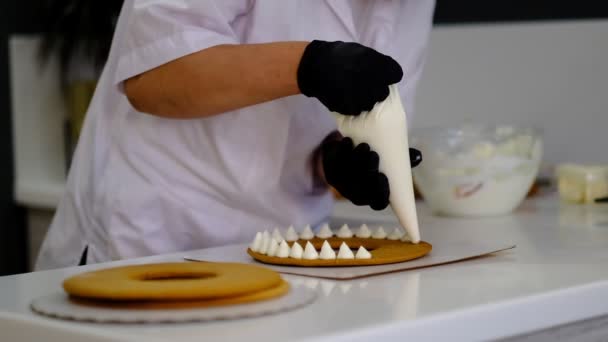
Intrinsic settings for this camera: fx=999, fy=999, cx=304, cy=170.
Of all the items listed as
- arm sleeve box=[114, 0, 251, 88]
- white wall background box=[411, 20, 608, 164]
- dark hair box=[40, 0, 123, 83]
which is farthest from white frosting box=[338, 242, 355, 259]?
dark hair box=[40, 0, 123, 83]

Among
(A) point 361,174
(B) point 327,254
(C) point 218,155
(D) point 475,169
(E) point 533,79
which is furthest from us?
(E) point 533,79

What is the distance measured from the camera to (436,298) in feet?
3.10

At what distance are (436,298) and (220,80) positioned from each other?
0.45m

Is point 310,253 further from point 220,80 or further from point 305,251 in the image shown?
point 220,80

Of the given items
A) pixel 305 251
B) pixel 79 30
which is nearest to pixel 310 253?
pixel 305 251

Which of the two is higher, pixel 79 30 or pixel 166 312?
pixel 79 30

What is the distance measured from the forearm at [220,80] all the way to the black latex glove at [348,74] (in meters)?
0.03

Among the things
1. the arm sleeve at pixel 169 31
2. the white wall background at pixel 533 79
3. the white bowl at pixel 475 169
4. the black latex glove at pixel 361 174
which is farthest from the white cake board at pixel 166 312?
the white wall background at pixel 533 79

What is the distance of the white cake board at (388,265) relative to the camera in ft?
3.48

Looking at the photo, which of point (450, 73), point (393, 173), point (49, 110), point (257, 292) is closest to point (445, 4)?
point (450, 73)

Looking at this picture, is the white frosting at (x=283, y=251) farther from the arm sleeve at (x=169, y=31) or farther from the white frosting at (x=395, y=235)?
the arm sleeve at (x=169, y=31)

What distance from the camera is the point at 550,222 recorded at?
5.33 feet

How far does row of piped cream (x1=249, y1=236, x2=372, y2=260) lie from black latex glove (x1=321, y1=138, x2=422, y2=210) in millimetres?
96

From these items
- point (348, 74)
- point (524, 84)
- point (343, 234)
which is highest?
point (348, 74)
